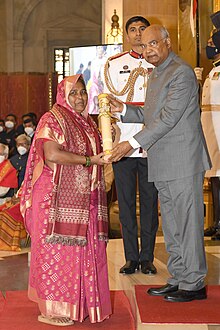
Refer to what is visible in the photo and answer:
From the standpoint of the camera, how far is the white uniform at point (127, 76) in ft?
20.5

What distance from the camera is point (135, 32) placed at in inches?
243

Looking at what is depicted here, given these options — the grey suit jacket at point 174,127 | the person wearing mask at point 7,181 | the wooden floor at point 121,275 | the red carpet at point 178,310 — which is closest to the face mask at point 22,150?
the person wearing mask at point 7,181

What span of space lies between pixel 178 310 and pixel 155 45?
1.57m

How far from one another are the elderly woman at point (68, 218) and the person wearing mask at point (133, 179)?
1019mm

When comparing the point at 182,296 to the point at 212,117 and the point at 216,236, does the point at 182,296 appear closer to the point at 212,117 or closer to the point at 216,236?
the point at 212,117

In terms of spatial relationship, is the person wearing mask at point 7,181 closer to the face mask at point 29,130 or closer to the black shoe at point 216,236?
the face mask at point 29,130

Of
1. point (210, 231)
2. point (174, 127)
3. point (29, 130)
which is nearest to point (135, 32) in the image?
point (174, 127)

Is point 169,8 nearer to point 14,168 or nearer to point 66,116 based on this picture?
point 14,168

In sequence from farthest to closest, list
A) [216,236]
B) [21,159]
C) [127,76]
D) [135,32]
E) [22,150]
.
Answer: [22,150] → [21,159] → [216,236] → [127,76] → [135,32]

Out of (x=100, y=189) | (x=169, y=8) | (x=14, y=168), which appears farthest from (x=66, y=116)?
(x=169, y=8)

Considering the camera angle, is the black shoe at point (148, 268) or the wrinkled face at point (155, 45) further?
the black shoe at point (148, 268)

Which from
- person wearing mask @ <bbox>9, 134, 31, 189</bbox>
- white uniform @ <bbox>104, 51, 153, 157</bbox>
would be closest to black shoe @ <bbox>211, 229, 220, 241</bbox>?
white uniform @ <bbox>104, 51, 153, 157</bbox>

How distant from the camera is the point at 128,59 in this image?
630 centimetres

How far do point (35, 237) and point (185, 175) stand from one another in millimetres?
1006
